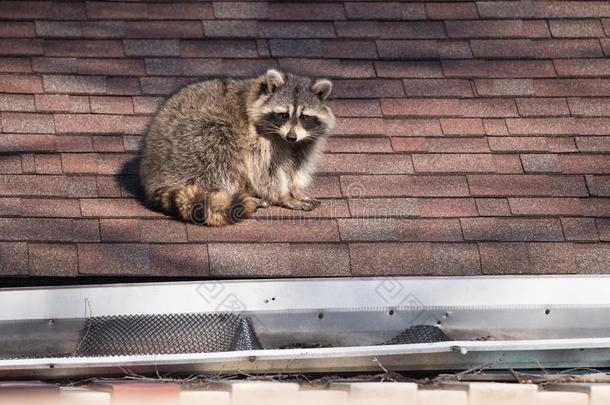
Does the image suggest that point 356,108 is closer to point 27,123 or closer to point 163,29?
point 163,29

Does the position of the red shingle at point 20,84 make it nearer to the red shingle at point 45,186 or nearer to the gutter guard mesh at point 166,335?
the red shingle at point 45,186

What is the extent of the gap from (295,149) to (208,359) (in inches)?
78.6

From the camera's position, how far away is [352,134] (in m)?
6.04

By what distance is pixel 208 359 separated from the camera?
4305 millimetres

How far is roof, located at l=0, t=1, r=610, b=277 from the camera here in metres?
5.39

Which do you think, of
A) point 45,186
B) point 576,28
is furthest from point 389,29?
point 45,186

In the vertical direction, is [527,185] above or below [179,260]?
above

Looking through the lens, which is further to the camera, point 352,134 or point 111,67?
point 111,67

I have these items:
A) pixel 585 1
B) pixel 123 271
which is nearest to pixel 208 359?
pixel 123 271

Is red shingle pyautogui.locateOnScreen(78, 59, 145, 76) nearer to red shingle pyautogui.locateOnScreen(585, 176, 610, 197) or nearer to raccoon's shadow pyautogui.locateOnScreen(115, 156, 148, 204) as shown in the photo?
raccoon's shadow pyautogui.locateOnScreen(115, 156, 148, 204)

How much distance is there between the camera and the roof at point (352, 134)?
5.39 meters

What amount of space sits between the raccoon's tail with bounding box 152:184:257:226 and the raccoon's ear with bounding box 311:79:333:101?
0.71 m

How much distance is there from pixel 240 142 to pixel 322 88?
0.49 metres

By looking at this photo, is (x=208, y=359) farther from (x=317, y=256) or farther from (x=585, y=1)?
(x=585, y=1)
